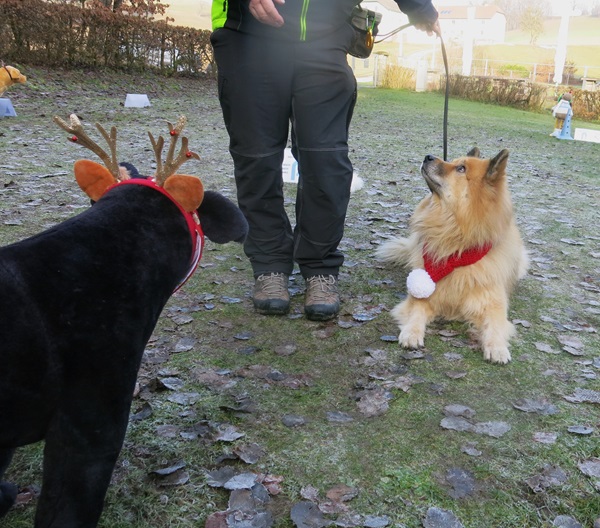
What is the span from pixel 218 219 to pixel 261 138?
1303mm

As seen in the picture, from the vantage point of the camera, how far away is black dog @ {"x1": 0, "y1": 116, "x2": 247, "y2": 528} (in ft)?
4.11

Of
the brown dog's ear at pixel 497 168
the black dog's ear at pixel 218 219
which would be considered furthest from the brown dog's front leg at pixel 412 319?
the black dog's ear at pixel 218 219

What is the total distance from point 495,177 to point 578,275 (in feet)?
4.85

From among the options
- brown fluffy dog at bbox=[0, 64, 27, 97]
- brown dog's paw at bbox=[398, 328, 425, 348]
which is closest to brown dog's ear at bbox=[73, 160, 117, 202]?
brown dog's paw at bbox=[398, 328, 425, 348]

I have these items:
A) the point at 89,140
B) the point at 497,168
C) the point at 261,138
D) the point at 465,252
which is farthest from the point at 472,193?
the point at 89,140

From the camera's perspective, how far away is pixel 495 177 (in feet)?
9.89

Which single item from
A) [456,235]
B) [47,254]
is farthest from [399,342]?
[47,254]

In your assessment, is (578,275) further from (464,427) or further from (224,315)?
(224,315)

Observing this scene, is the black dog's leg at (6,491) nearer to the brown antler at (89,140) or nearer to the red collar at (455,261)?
the brown antler at (89,140)

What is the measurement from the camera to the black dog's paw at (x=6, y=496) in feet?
5.27

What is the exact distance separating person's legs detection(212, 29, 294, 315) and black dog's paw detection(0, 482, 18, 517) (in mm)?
1672

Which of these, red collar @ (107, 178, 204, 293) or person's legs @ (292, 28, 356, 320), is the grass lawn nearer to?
person's legs @ (292, 28, 356, 320)

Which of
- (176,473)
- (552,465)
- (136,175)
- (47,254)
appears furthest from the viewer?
(552,465)

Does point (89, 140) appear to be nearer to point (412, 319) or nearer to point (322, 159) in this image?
point (322, 159)
